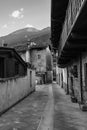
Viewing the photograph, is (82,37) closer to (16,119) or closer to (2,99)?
(16,119)

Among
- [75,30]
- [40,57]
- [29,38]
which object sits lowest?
[75,30]

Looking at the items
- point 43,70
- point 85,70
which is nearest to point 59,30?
point 85,70

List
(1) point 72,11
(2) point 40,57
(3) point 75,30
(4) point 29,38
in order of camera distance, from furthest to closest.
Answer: (4) point 29,38 → (2) point 40,57 → (1) point 72,11 → (3) point 75,30

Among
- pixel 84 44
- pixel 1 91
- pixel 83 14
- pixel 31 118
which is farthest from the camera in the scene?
pixel 1 91

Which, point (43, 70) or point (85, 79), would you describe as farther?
point (43, 70)

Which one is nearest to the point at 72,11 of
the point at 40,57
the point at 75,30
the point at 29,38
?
the point at 75,30

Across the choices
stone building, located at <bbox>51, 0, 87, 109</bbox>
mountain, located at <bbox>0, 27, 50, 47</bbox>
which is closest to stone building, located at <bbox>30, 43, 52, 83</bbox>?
mountain, located at <bbox>0, 27, 50, 47</bbox>

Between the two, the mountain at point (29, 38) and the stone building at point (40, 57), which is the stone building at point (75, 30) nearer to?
the stone building at point (40, 57)

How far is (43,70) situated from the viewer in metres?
35.0

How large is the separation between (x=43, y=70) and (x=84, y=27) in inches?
1191

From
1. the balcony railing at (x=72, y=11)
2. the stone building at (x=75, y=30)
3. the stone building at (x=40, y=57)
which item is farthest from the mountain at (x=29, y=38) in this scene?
the balcony railing at (x=72, y=11)

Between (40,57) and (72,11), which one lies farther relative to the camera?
(40,57)

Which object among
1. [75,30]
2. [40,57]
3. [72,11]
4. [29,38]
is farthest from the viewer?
[29,38]

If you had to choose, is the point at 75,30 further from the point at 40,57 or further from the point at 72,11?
the point at 40,57
